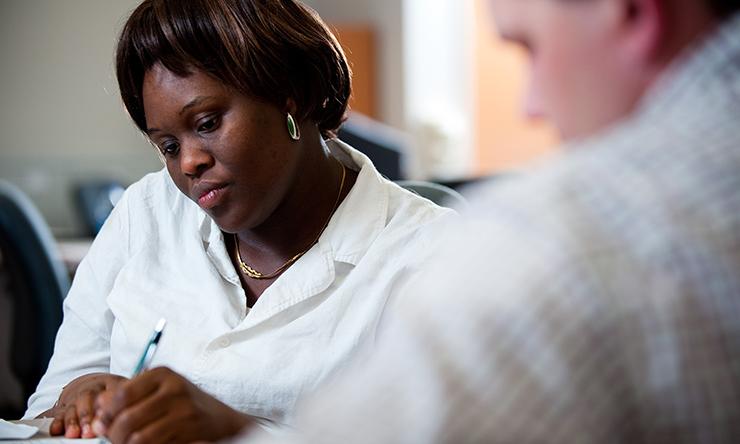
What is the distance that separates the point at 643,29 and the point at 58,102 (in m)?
5.53

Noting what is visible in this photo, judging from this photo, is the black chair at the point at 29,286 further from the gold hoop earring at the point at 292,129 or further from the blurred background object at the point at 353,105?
the blurred background object at the point at 353,105

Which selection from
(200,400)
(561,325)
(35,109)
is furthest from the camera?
(35,109)

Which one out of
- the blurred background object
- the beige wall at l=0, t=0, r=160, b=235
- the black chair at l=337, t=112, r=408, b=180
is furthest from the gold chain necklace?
the beige wall at l=0, t=0, r=160, b=235

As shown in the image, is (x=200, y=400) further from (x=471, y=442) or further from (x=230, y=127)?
(x=471, y=442)

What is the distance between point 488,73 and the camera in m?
6.74

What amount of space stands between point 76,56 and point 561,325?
5612mm

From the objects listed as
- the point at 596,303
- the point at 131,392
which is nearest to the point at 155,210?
the point at 131,392

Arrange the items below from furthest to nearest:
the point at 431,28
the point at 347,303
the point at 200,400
→ 1. the point at 431,28
2. the point at 347,303
3. the point at 200,400

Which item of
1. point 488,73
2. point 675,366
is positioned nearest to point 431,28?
point 488,73

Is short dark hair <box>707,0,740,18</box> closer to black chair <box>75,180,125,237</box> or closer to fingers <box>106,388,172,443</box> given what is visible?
fingers <box>106,388,172,443</box>

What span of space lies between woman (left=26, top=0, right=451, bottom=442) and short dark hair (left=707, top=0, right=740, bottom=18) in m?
0.83

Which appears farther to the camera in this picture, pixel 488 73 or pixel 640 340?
pixel 488 73

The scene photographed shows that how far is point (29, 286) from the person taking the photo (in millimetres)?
2523

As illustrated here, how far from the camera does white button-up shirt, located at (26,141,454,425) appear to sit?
1.27 metres
